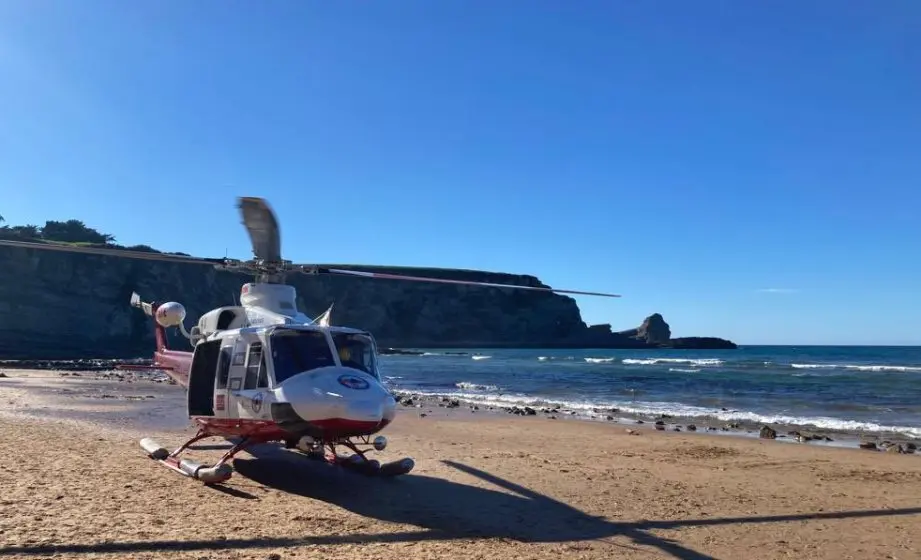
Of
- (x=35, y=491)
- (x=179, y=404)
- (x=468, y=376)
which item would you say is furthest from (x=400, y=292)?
(x=35, y=491)

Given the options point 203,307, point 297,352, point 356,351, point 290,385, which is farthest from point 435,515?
point 203,307

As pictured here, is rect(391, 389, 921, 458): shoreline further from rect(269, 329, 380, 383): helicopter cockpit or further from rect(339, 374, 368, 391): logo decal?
rect(339, 374, 368, 391): logo decal

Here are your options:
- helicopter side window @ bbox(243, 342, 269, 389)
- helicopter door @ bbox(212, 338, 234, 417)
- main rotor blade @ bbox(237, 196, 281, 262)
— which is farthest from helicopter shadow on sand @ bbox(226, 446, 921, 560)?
main rotor blade @ bbox(237, 196, 281, 262)

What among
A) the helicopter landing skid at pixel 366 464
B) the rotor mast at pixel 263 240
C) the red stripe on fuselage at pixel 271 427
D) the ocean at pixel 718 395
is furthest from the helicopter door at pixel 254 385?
the ocean at pixel 718 395

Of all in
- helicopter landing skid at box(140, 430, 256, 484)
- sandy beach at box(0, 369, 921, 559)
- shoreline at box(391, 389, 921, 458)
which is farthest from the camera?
shoreline at box(391, 389, 921, 458)

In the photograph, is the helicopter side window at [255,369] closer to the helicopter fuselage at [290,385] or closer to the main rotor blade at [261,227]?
the helicopter fuselage at [290,385]

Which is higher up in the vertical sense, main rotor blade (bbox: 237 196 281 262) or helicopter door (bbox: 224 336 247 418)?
main rotor blade (bbox: 237 196 281 262)
